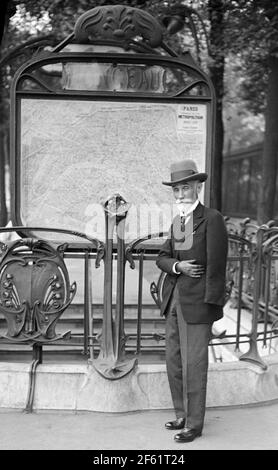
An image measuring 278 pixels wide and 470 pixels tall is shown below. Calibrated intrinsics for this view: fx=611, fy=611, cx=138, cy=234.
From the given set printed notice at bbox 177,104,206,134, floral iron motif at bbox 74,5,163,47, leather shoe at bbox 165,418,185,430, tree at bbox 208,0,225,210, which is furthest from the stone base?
tree at bbox 208,0,225,210

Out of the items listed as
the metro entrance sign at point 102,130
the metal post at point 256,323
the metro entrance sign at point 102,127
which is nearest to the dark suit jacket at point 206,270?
the metal post at point 256,323

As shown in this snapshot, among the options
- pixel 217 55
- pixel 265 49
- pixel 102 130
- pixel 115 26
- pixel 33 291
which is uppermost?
pixel 217 55

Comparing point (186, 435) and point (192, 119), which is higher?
point (192, 119)

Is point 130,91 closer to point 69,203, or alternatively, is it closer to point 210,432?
point 69,203

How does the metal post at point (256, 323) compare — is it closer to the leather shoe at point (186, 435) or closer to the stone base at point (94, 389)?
the stone base at point (94, 389)

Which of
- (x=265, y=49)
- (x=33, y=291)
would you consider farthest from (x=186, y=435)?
(x=265, y=49)

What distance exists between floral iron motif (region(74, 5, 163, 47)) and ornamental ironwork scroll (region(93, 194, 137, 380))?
97.3 inches

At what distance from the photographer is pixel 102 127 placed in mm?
6465

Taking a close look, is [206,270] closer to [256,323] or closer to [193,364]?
[193,364]

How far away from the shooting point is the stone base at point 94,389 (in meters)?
4.66

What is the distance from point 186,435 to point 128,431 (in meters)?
0.45

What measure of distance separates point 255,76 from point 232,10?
440cm

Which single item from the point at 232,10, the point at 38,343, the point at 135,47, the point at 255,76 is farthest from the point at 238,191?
the point at 38,343

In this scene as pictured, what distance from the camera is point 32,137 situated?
20.9ft
